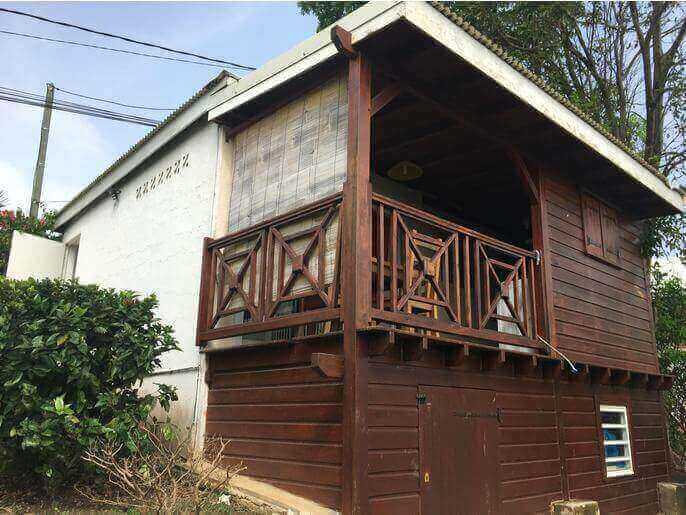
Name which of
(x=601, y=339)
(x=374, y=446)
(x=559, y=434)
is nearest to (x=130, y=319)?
(x=374, y=446)

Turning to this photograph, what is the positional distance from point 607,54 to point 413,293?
12.6m

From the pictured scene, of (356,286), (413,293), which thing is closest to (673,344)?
(413,293)

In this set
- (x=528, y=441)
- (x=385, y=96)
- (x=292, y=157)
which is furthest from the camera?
(x=528, y=441)

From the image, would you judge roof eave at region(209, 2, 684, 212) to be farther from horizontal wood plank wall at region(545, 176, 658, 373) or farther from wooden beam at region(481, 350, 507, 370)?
wooden beam at region(481, 350, 507, 370)

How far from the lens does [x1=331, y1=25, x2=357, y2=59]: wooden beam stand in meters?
5.91

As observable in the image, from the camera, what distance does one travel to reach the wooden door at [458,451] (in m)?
5.84

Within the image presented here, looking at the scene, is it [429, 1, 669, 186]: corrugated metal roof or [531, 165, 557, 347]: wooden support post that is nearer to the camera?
[429, 1, 669, 186]: corrugated metal roof

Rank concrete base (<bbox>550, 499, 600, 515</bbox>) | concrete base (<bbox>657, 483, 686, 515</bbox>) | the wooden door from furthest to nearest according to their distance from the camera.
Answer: concrete base (<bbox>657, 483, 686, 515</bbox>)
concrete base (<bbox>550, 499, 600, 515</bbox>)
the wooden door

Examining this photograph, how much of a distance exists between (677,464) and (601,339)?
278 inches

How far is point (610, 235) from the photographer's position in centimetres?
1020

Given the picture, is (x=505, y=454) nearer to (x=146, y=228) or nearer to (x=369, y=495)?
(x=369, y=495)

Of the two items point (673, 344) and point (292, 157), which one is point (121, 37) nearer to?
point (292, 157)

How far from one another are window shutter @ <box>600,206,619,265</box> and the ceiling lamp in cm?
320

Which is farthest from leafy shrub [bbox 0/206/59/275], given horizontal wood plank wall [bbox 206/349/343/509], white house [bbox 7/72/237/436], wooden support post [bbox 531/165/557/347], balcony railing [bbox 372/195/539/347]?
wooden support post [bbox 531/165/557/347]
